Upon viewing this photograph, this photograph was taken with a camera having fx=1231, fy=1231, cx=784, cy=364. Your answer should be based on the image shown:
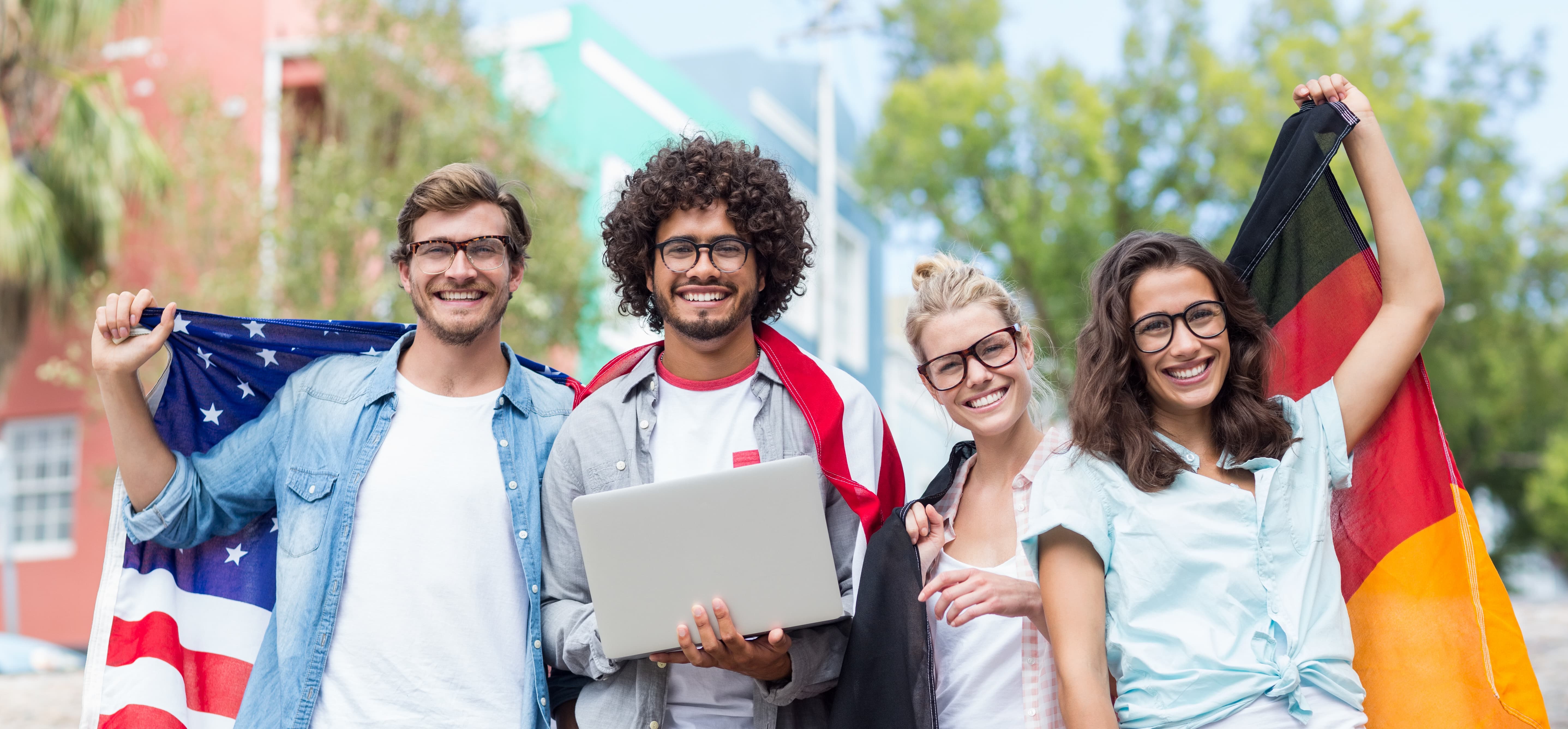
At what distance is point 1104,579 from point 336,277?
974 centimetres

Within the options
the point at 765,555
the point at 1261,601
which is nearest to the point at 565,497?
the point at 765,555

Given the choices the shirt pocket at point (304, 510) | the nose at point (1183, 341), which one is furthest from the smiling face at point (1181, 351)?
the shirt pocket at point (304, 510)

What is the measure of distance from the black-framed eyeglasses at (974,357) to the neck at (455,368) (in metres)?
1.18

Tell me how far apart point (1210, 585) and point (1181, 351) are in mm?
530

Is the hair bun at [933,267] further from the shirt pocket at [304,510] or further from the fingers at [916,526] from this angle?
the shirt pocket at [304,510]

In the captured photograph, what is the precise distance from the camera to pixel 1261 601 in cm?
252

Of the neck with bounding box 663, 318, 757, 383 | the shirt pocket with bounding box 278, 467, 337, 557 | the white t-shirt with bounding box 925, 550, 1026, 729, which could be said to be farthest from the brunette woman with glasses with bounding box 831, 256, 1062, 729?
Answer: the shirt pocket with bounding box 278, 467, 337, 557

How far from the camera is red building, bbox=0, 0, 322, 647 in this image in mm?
13328

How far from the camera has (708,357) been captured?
10.3ft

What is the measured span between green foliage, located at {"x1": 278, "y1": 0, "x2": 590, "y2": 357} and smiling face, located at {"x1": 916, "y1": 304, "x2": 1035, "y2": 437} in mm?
7946

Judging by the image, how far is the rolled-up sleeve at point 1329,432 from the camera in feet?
9.21

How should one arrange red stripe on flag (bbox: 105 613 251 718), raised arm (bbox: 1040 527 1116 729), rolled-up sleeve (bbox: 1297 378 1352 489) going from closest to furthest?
raised arm (bbox: 1040 527 1116 729) < rolled-up sleeve (bbox: 1297 378 1352 489) < red stripe on flag (bbox: 105 613 251 718)

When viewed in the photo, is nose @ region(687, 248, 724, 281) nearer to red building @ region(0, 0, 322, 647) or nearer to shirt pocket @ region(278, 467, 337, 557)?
shirt pocket @ region(278, 467, 337, 557)

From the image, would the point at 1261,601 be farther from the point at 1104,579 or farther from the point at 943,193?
the point at 943,193
